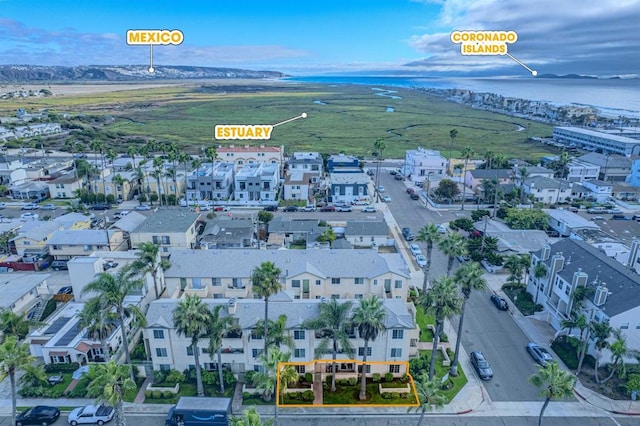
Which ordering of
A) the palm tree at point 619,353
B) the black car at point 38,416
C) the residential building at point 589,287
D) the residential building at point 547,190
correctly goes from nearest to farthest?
the black car at point 38,416 → the palm tree at point 619,353 → the residential building at point 589,287 → the residential building at point 547,190

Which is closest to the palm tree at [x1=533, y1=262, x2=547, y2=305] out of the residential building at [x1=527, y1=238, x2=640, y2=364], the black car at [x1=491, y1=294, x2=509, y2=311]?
the residential building at [x1=527, y1=238, x2=640, y2=364]

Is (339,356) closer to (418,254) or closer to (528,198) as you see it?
(418,254)

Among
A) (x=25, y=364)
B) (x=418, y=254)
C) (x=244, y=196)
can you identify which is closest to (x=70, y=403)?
(x=25, y=364)

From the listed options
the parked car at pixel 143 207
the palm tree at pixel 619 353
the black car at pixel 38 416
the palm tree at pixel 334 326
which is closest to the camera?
the black car at pixel 38 416

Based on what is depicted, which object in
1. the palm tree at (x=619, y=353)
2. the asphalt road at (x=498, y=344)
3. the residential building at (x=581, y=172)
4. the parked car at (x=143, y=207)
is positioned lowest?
the asphalt road at (x=498, y=344)

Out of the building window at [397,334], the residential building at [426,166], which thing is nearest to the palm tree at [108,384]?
the building window at [397,334]

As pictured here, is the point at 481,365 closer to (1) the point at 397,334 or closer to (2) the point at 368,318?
(1) the point at 397,334

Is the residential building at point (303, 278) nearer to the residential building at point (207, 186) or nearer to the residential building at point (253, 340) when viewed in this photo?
the residential building at point (253, 340)
